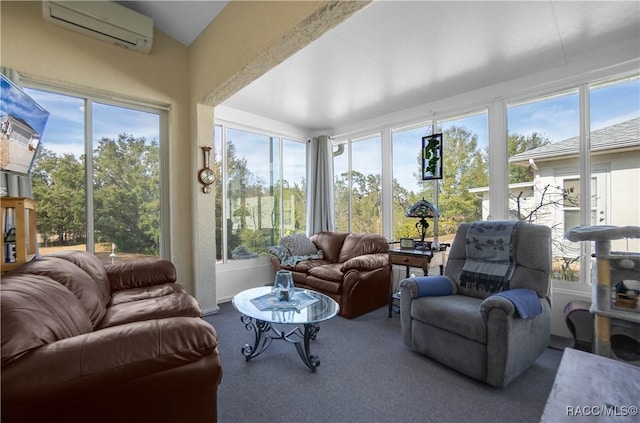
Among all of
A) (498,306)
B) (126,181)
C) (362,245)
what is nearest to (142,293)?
(126,181)

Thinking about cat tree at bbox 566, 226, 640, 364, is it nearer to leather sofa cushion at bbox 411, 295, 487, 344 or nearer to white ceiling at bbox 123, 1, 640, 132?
leather sofa cushion at bbox 411, 295, 487, 344

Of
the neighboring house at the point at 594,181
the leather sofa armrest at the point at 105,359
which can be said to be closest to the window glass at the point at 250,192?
the leather sofa armrest at the point at 105,359

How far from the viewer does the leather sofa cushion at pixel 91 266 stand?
2020mm

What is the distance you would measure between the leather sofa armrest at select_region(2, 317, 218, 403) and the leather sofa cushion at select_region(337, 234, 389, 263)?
2742 mm

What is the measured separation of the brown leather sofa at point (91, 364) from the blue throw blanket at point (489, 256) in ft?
7.02

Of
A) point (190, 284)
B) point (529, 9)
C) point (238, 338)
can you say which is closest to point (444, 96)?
point (529, 9)

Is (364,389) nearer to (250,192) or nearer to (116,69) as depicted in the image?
(250,192)

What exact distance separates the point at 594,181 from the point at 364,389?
2787 mm

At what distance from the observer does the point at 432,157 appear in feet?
11.8

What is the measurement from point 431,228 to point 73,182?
404cm

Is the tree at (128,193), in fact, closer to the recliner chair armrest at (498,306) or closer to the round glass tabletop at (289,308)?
the round glass tabletop at (289,308)

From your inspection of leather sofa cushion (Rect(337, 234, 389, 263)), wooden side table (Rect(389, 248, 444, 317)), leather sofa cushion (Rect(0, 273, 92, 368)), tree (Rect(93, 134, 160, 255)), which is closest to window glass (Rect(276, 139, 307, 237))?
leather sofa cushion (Rect(337, 234, 389, 263))

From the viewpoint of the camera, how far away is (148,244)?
3080mm

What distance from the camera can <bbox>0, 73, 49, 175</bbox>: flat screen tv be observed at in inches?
60.4
